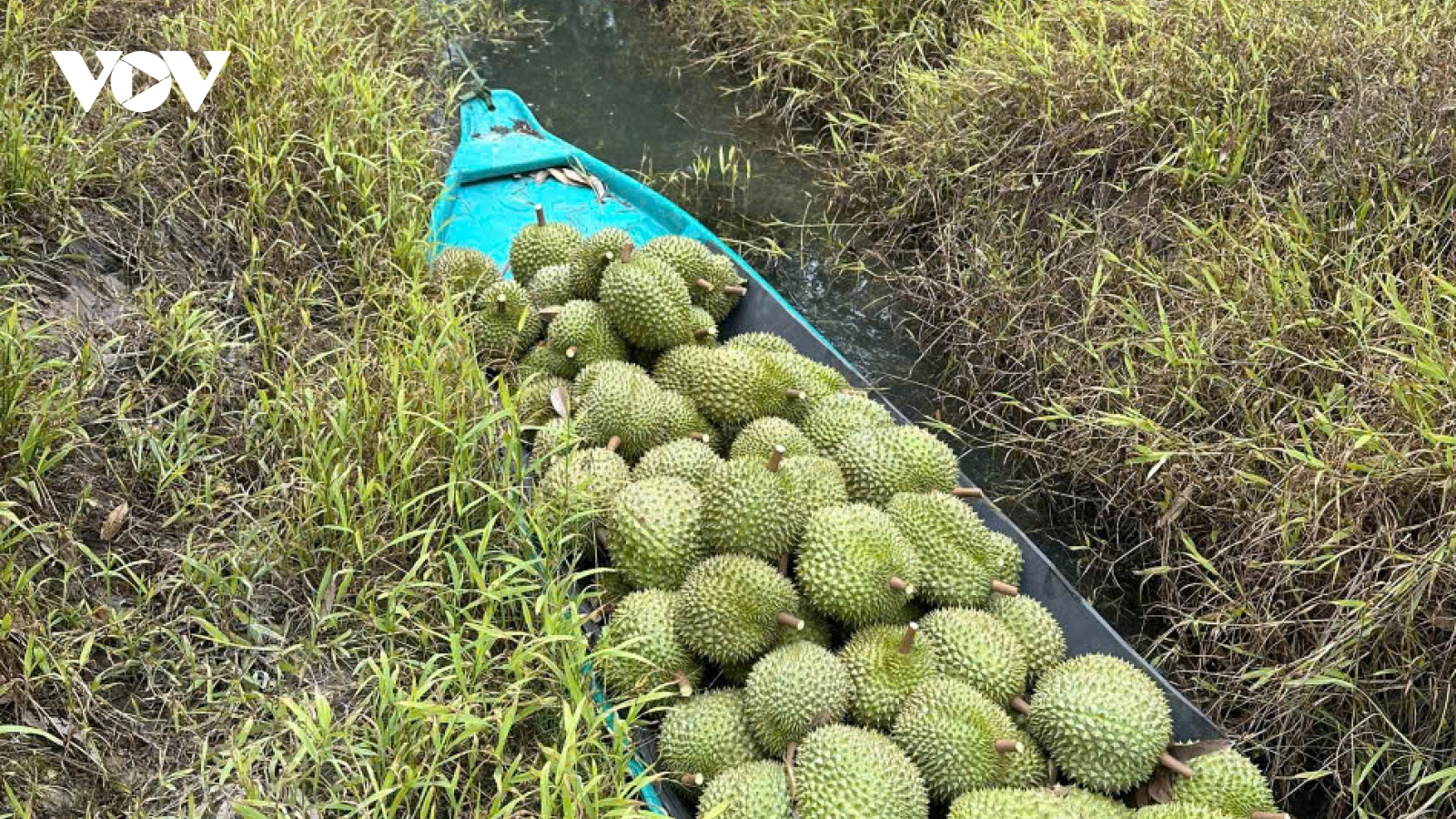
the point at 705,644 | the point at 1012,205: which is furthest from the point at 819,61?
the point at 705,644

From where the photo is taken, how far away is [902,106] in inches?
209

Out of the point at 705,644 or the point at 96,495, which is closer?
the point at 705,644

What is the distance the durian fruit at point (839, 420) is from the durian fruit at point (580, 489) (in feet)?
1.72

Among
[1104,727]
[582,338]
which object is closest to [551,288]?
[582,338]

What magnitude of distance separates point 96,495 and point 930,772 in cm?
205

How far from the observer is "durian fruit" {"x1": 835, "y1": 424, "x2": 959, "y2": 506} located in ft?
9.27

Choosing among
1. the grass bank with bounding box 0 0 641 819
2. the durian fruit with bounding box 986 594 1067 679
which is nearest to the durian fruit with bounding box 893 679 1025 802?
the durian fruit with bounding box 986 594 1067 679

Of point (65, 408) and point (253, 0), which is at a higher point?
point (253, 0)

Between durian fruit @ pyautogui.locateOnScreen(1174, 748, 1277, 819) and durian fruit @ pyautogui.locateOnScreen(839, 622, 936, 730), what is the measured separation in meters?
0.57

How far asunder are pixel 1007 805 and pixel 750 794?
50cm

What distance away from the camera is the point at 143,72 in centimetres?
379

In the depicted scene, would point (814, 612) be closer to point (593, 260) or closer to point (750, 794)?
point (750, 794)

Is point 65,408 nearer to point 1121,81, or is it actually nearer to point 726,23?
point 1121,81

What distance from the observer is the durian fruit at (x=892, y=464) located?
2826mm
